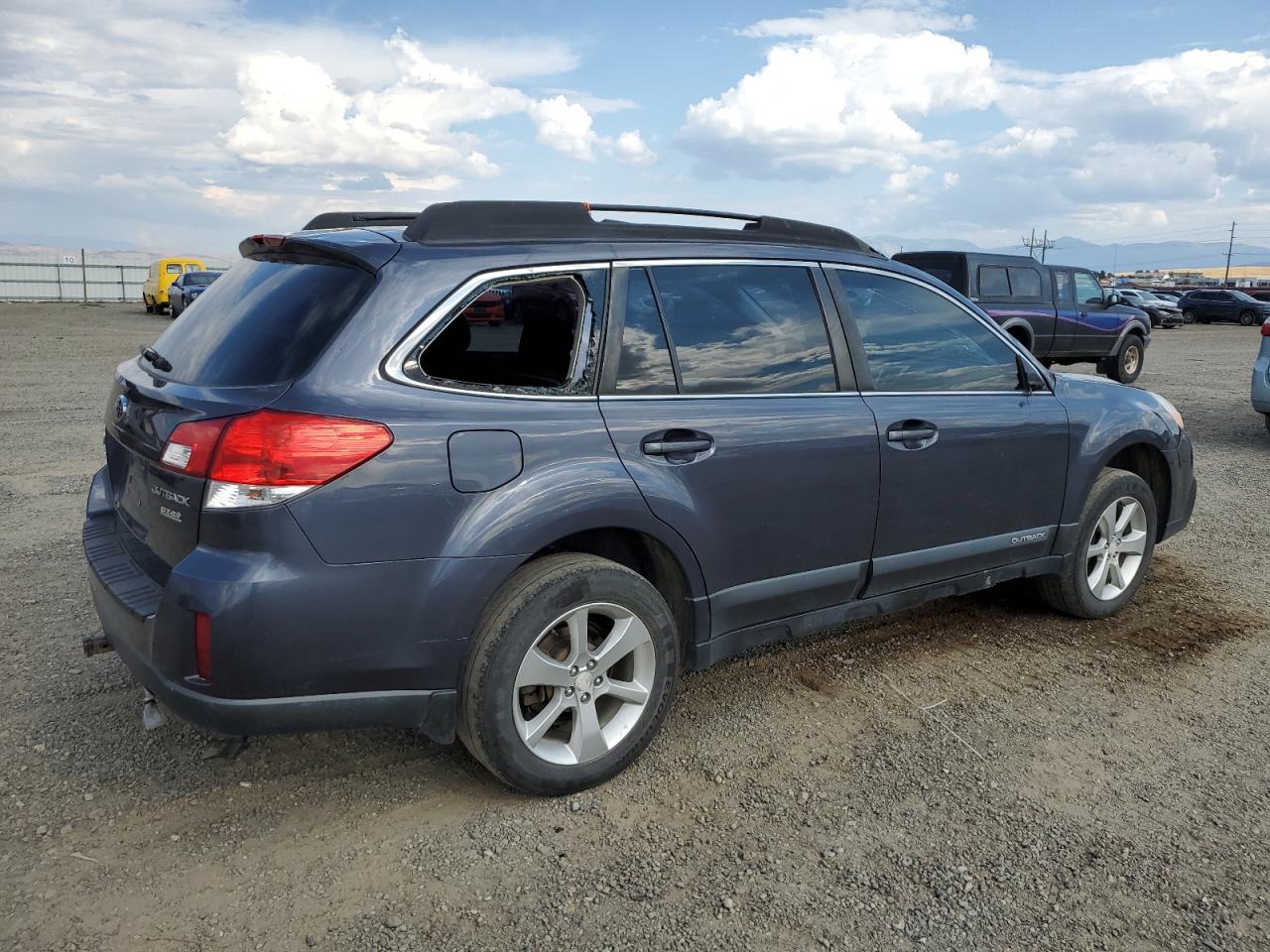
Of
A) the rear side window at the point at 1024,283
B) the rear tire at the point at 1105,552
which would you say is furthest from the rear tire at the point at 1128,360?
the rear tire at the point at 1105,552

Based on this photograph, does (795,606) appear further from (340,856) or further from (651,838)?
(340,856)

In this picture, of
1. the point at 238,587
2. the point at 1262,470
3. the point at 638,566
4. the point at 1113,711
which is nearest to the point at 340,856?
the point at 238,587

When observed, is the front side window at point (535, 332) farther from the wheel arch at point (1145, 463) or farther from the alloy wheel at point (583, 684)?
the wheel arch at point (1145, 463)

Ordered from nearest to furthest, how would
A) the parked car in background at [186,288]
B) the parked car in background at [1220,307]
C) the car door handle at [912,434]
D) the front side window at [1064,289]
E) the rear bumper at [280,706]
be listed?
1. the rear bumper at [280,706]
2. the car door handle at [912,434]
3. the front side window at [1064,289]
4. the parked car in background at [186,288]
5. the parked car in background at [1220,307]

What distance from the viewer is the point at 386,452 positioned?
9.03ft

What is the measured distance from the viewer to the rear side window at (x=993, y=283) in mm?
14062

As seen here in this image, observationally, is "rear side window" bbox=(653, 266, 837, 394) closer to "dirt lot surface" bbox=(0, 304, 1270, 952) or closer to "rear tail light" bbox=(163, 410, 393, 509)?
"rear tail light" bbox=(163, 410, 393, 509)

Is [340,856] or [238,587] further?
[340,856]

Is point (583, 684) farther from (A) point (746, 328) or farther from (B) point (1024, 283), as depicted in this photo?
(B) point (1024, 283)

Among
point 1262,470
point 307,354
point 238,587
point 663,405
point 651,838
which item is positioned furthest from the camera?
point 1262,470

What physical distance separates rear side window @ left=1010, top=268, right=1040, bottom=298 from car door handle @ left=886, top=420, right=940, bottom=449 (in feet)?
38.6

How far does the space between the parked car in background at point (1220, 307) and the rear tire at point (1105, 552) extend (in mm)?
42219

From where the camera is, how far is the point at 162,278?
1298 inches

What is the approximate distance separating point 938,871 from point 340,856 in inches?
65.0
